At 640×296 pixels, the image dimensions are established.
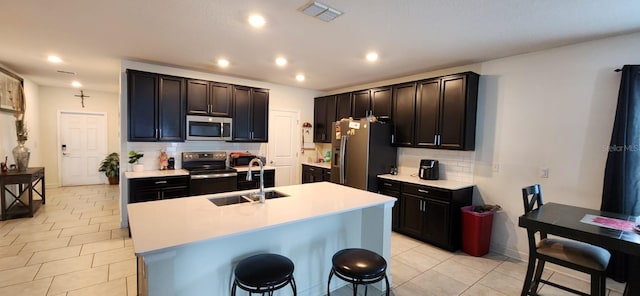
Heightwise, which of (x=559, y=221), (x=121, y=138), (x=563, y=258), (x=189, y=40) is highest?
(x=189, y=40)

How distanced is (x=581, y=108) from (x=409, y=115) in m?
1.94

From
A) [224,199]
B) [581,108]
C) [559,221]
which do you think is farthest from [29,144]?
[581,108]

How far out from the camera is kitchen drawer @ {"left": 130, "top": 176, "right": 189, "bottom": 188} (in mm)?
3768

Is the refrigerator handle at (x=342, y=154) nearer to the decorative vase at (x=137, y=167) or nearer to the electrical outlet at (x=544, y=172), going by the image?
the electrical outlet at (x=544, y=172)

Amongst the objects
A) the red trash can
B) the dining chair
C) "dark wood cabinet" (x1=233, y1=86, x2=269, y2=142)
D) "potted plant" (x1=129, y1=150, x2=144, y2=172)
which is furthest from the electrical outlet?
"potted plant" (x1=129, y1=150, x2=144, y2=172)

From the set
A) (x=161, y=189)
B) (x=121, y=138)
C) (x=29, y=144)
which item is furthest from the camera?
(x=29, y=144)

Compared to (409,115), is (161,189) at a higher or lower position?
lower

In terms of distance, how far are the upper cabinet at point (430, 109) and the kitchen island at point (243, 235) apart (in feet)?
6.00

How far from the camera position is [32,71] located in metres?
5.07

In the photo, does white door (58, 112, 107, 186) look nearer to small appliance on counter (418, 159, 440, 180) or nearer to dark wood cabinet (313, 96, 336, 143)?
dark wood cabinet (313, 96, 336, 143)

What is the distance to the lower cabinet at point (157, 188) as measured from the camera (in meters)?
3.76

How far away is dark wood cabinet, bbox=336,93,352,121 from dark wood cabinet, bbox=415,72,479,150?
4.81 feet

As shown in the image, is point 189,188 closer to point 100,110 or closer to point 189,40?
point 189,40

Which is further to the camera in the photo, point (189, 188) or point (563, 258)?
point (189, 188)
